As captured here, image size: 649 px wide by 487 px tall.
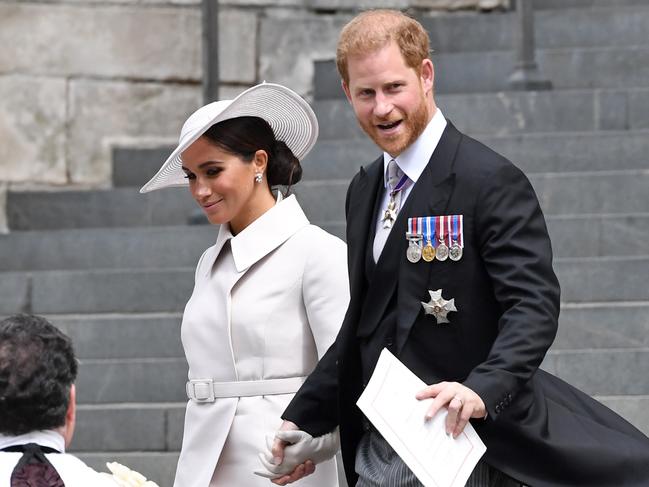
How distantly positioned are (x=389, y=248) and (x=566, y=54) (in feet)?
17.9

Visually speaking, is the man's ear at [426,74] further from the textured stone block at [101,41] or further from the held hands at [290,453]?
the textured stone block at [101,41]

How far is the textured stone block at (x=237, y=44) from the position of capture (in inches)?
396

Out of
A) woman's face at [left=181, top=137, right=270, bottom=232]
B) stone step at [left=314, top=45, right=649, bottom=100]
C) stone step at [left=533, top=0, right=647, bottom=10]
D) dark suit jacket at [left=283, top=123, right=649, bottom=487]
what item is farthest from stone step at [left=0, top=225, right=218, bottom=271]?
dark suit jacket at [left=283, top=123, right=649, bottom=487]

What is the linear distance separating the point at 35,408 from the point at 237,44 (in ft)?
22.8

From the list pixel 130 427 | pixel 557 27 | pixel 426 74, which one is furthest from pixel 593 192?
pixel 426 74

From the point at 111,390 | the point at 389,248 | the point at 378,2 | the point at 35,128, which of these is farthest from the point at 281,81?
the point at 389,248

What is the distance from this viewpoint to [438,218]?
3.68 metres

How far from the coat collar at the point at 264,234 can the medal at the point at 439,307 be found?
Result: 0.92 meters

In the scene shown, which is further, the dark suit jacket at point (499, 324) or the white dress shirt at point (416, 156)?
the white dress shirt at point (416, 156)

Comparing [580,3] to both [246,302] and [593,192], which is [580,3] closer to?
[593,192]

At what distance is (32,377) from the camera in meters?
3.32

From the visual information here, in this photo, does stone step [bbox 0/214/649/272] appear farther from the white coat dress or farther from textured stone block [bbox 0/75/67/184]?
the white coat dress

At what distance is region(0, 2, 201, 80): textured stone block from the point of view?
9.67 m

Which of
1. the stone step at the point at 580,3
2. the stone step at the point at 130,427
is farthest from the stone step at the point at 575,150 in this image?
the stone step at the point at 580,3
